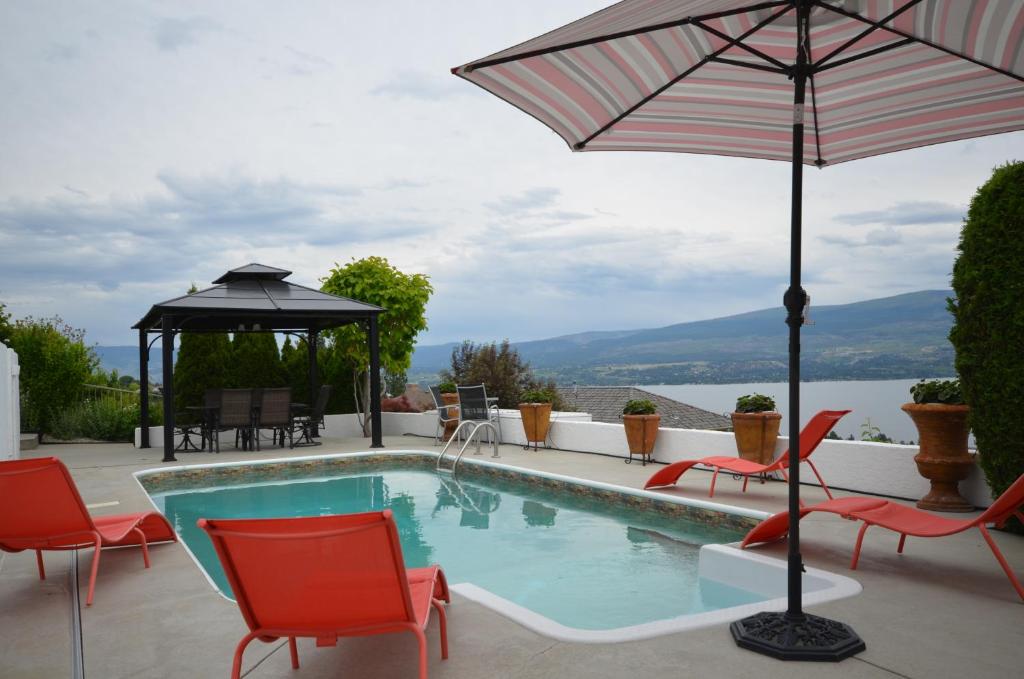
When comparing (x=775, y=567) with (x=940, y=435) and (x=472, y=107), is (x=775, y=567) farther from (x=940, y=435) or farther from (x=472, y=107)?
(x=472, y=107)

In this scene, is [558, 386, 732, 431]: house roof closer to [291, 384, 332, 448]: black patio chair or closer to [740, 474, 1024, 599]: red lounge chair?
[291, 384, 332, 448]: black patio chair

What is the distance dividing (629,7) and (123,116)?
1485 cm

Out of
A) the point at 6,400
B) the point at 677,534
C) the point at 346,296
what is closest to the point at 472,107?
the point at 346,296

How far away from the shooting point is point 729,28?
344 cm

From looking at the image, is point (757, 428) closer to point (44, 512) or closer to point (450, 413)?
point (44, 512)

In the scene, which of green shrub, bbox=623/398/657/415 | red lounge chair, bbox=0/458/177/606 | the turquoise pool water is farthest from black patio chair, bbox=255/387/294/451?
red lounge chair, bbox=0/458/177/606

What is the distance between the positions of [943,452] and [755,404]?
2.13m

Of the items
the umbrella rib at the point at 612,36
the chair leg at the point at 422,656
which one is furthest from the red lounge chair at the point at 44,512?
the umbrella rib at the point at 612,36

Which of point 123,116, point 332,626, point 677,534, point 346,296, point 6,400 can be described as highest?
point 123,116

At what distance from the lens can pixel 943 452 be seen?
18.7 feet

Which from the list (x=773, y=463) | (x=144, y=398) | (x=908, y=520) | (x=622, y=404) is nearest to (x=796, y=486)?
(x=908, y=520)

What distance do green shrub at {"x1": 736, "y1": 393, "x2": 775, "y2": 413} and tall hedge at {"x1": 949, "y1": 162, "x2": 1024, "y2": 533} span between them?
2614mm

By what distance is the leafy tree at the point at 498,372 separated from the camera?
17.3m

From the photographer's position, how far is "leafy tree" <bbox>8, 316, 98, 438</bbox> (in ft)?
45.2
